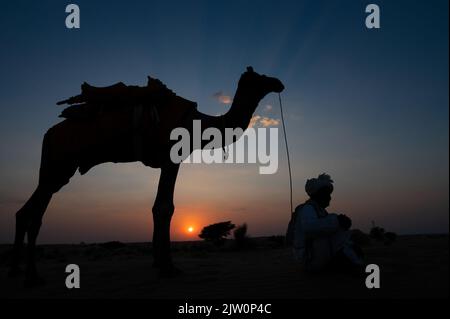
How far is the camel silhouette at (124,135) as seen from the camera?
596 centimetres

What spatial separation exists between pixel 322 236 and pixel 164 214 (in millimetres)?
2272

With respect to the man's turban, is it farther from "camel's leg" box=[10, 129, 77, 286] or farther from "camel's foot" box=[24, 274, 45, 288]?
"camel's foot" box=[24, 274, 45, 288]

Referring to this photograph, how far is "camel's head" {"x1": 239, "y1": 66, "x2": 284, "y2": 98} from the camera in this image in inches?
253

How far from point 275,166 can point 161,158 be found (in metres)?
1.82

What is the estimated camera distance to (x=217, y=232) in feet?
97.0

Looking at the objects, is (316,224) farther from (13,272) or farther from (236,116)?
(13,272)

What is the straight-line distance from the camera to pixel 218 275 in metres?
6.01

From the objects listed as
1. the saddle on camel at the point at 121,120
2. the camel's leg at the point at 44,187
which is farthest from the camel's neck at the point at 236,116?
the camel's leg at the point at 44,187

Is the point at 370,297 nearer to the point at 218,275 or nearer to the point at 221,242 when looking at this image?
the point at 218,275

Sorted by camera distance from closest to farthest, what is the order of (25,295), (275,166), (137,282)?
(25,295) → (137,282) → (275,166)

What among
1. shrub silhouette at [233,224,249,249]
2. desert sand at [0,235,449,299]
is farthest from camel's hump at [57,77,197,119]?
shrub silhouette at [233,224,249,249]

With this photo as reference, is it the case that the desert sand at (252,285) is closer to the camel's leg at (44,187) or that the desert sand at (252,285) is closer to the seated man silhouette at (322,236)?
the seated man silhouette at (322,236)

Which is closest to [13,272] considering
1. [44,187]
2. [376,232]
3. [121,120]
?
[44,187]
